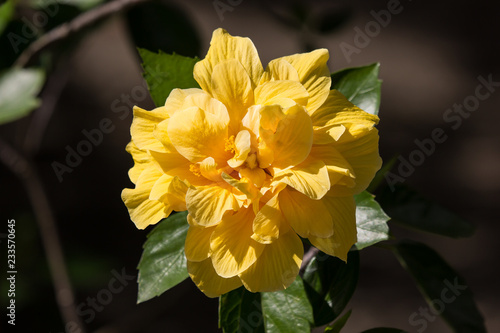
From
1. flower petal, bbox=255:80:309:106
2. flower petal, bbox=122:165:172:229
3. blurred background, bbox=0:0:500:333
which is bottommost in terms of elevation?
blurred background, bbox=0:0:500:333

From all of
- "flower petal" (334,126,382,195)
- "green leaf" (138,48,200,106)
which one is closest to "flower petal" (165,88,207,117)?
"green leaf" (138,48,200,106)

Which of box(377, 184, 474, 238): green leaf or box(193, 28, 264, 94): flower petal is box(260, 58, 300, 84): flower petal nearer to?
box(193, 28, 264, 94): flower petal

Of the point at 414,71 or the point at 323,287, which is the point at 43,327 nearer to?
the point at 323,287

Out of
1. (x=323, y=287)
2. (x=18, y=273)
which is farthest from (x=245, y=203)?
(x=18, y=273)

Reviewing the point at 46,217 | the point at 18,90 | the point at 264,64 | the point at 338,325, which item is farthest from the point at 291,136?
the point at 264,64

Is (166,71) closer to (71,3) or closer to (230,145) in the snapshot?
(230,145)

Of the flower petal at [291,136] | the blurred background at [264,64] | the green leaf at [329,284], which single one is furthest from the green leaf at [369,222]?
the blurred background at [264,64]

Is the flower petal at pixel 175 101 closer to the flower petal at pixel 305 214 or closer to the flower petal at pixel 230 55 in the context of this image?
the flower petal at pixel 230 55
